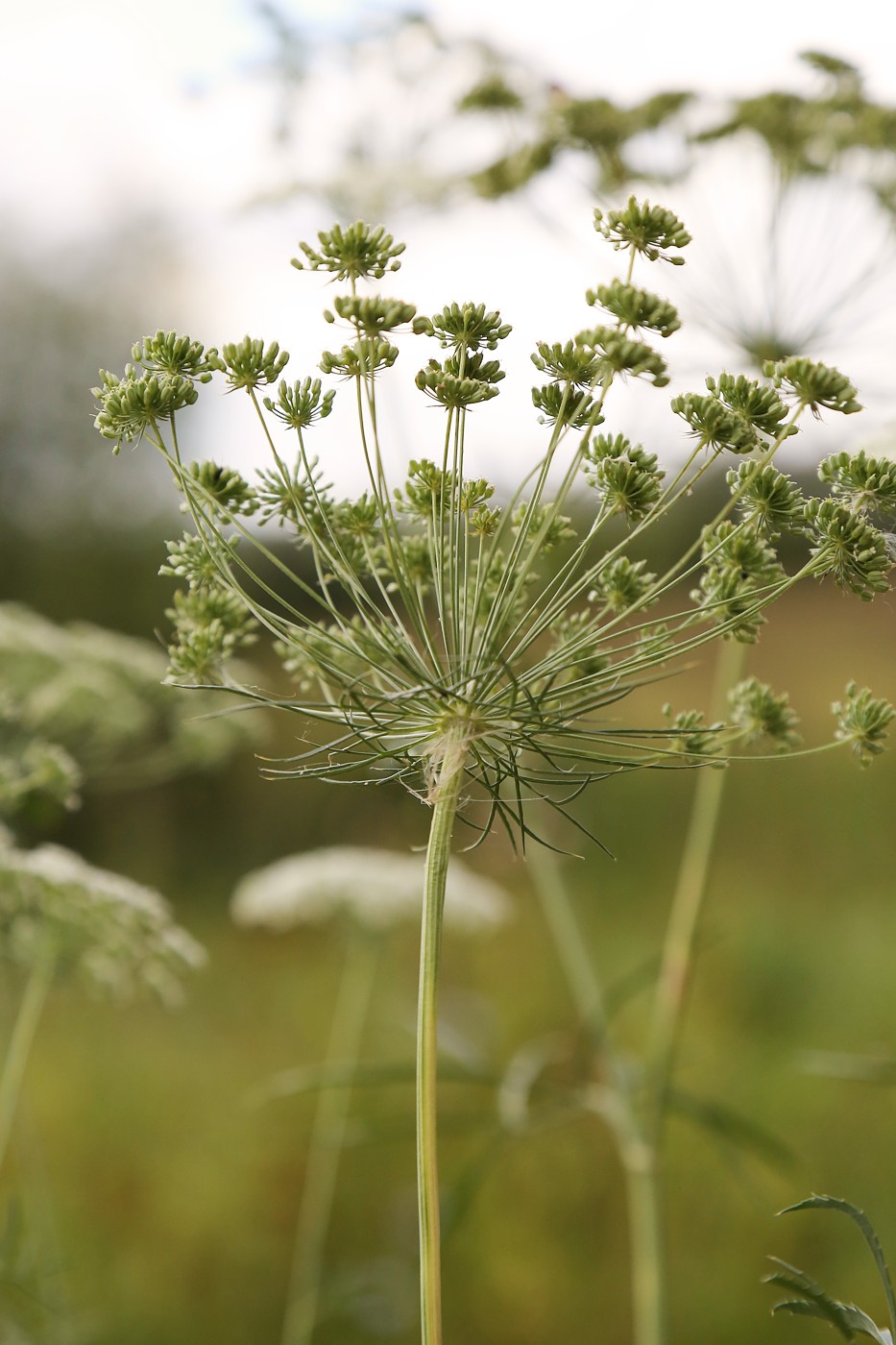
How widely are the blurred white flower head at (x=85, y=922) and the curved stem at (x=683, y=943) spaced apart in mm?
419

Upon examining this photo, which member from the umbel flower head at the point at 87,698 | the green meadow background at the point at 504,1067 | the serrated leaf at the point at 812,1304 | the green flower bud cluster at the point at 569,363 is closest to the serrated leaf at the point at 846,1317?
the serrated leaf at the point at 812,1304

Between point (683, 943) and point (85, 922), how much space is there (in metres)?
0.54

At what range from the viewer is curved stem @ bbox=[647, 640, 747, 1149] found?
101cm

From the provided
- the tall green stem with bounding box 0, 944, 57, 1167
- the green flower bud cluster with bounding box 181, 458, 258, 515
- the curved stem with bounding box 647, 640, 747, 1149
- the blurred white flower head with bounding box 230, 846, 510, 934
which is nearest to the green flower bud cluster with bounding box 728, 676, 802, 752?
the green flower bud cluster with bounding box 181, 458, 258, 515

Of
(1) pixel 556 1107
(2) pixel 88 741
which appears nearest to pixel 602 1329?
(1) pixel 556 1107

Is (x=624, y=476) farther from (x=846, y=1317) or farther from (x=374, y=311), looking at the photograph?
(x=846, y=1317)

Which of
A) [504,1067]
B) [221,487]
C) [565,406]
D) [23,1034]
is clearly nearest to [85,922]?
[23,1034]

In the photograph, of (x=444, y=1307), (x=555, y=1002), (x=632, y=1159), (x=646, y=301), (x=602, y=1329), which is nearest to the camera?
(x=646, y=301)

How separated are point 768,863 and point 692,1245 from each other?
3.27ft

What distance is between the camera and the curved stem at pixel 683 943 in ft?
3.32

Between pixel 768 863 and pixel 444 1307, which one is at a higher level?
pixel 768 863

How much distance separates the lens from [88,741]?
1293mm

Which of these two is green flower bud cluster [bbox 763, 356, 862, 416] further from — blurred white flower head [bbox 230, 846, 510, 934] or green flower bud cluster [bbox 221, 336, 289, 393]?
blurred white flower head [bbox 230, 846, 510, 934]

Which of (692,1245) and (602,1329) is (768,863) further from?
(602,1329)
